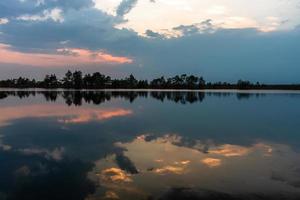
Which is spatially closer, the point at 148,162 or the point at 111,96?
the point at 148,162

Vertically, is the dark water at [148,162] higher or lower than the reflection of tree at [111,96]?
higher

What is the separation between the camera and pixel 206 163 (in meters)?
13.9

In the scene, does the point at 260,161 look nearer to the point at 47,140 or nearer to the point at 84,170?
the point at 84,170

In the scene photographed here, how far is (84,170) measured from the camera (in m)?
12.7

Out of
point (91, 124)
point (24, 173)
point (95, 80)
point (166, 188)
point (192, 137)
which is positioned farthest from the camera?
point (95, 80)

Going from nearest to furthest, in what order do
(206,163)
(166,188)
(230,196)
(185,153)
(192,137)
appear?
(230,196)
(166,188)
(206,163)
(185,153)
(192,137)

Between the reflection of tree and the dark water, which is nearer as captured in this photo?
the dark water

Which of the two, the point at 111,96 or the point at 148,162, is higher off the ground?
the point at 148,162

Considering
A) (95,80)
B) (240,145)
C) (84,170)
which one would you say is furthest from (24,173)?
(95,80)

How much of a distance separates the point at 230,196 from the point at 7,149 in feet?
33.6

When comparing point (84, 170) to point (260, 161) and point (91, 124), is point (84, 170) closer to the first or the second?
point (260, 161)

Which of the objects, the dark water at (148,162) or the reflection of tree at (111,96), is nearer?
the dark water at (148,162)

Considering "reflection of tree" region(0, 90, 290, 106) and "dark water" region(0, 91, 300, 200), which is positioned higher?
"dark water" region(0, 91, 300, 200)

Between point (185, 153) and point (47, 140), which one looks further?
point (47, 140)
